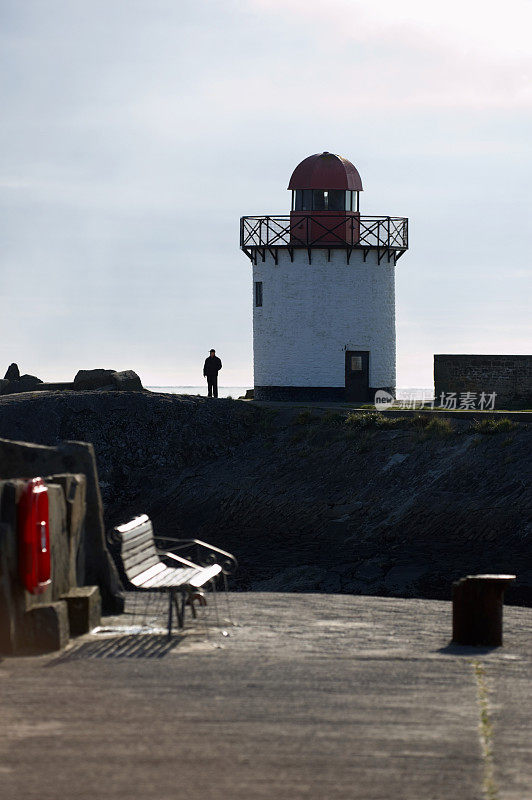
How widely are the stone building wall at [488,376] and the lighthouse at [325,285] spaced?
434 centimetres

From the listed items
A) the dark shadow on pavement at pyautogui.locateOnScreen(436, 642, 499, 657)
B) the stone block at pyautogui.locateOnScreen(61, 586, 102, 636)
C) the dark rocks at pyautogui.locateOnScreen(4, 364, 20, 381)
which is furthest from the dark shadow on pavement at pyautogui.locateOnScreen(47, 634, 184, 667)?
the dark rocks at pyautogui.locateOnScreen(4, 364, 20, 381)

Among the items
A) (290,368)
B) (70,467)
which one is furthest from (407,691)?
(290,368)

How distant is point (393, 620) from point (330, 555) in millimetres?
13981

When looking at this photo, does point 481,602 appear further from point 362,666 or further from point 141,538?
point 141,538

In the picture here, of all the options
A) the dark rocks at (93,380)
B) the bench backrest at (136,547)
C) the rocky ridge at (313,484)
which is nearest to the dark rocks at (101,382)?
the dark rocks at (93,380)

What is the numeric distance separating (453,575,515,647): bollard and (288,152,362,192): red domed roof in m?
32.2

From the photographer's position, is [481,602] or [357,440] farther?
[357,440]

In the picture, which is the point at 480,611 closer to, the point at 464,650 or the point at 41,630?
the point at 464,650

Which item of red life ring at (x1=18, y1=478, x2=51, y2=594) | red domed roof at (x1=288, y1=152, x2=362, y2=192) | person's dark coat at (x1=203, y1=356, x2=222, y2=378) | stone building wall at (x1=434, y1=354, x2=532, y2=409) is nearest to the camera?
red life ring at (x1=18, y1=478, x2=51, y2=594)

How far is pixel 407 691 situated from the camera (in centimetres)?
761

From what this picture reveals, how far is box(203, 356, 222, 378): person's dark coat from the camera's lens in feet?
126

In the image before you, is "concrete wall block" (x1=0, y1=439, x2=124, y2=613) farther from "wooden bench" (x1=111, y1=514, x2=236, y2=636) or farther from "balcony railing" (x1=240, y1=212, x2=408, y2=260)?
"balcony railing" (x1=240, y1=212, x2=408, y2=260)

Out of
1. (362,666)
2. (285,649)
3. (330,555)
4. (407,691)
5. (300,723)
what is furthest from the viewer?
(330,555)

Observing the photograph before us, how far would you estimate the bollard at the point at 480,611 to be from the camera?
31.0 feet
